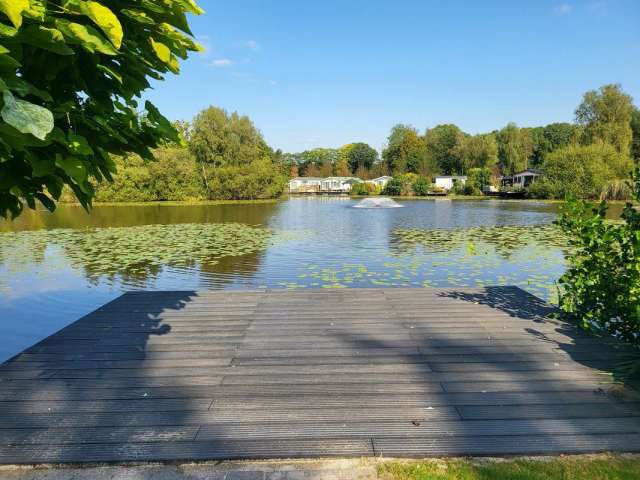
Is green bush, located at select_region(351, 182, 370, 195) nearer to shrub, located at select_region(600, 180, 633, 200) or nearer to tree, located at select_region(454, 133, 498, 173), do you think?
tree, located at select_region(454, 133, 498, 173)

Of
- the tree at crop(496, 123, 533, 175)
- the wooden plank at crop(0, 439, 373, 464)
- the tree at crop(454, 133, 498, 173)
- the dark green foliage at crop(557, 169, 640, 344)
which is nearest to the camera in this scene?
the wooden plank at crop(0, 439, 373, 464)

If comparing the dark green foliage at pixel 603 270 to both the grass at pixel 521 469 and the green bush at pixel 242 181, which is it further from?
the green bush at pixel 242 181

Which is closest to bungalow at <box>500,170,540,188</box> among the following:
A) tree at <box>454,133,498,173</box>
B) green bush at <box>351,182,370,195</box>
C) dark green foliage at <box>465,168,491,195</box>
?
tree at <box>454,133,498,173</box>

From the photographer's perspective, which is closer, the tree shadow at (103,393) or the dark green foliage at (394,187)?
the tree shadow at (103,393)

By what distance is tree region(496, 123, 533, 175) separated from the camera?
62.0 metres

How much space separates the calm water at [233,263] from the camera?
6684mm

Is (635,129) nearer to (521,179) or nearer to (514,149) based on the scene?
(514,149)

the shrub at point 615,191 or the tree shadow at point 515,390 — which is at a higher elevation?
the shrub at point 615,191

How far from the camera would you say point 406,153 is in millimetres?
76000

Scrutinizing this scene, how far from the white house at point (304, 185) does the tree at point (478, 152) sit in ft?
77.3

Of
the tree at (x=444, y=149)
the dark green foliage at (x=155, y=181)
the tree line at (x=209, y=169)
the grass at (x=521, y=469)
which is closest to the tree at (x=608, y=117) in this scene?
the tree at (x=444, y=149)

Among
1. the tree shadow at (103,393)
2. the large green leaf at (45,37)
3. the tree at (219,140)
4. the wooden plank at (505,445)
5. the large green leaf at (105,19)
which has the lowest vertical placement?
the tree shadow at (103,393)

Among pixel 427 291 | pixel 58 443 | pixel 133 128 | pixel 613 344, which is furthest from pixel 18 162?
pixel 427 291

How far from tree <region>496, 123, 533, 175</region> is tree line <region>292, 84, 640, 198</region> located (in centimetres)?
9
